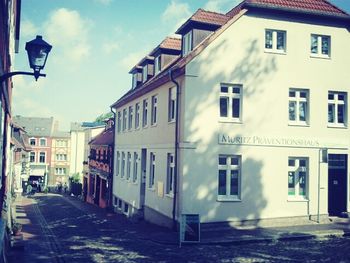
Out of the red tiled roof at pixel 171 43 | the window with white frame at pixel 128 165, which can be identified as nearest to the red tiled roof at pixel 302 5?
the red tiled roof at pixel 171 43

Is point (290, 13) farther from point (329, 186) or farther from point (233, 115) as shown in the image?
point (329, 186)

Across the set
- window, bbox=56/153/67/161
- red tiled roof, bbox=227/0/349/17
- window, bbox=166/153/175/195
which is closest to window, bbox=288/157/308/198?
window, bbox=166/153/175/195

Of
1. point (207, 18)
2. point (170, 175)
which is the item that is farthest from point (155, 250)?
point (207, 18)

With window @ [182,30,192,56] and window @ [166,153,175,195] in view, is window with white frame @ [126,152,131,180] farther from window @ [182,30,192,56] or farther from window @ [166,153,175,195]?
window @ [182,30,192,56]

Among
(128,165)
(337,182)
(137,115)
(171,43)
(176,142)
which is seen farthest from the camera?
(128,165)

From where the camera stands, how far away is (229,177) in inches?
611

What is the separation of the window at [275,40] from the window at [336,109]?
3.16m

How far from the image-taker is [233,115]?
15.9 metres

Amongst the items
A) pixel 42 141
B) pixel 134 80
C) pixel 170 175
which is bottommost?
pixel 170 175

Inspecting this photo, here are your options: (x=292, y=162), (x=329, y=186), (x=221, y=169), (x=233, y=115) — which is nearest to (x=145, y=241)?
(x=221, y=169)

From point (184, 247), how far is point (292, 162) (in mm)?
6740

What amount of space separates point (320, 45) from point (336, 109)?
3.01 meters

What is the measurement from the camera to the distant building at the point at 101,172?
101 feet

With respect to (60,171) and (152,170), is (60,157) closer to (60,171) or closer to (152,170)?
(60,171)
